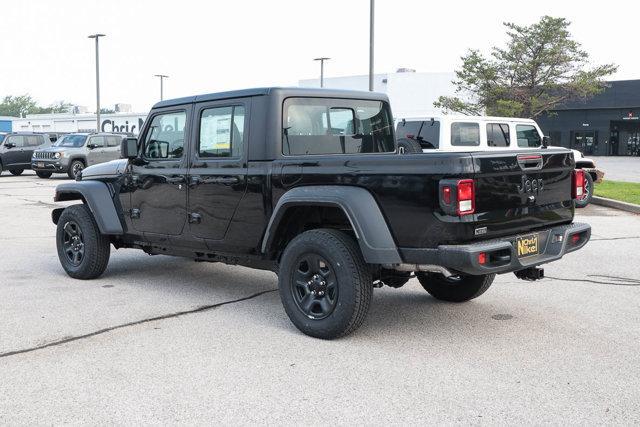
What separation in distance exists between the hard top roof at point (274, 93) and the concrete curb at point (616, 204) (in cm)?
910

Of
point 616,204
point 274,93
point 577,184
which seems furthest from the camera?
point 616,204

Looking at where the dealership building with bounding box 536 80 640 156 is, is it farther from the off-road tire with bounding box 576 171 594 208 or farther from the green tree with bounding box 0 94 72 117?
the green tree with bounding box 0 94 72 117

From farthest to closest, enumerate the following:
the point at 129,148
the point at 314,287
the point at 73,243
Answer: the point at 73,243, the point at 129,148, the point at 314,287

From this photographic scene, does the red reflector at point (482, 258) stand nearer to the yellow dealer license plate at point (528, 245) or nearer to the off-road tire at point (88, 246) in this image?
the yellow dealer license plate at point (528, 245)

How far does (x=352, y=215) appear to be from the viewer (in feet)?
15.0

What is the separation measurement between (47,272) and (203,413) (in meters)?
4.64

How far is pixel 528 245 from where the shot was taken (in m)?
4.71

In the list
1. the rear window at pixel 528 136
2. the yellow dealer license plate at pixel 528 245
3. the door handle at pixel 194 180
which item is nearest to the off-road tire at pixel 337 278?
the yellow dealer license plate at pixel 528 245

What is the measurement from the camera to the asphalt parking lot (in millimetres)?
3611

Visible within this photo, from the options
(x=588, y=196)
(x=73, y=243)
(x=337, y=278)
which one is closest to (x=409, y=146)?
(x=588, y=196)

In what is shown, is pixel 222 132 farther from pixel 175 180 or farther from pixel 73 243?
pixel 73 243

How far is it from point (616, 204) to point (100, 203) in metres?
11.4

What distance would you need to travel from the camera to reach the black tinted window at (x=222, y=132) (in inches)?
221

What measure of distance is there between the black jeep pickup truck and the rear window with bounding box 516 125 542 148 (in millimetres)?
8310
